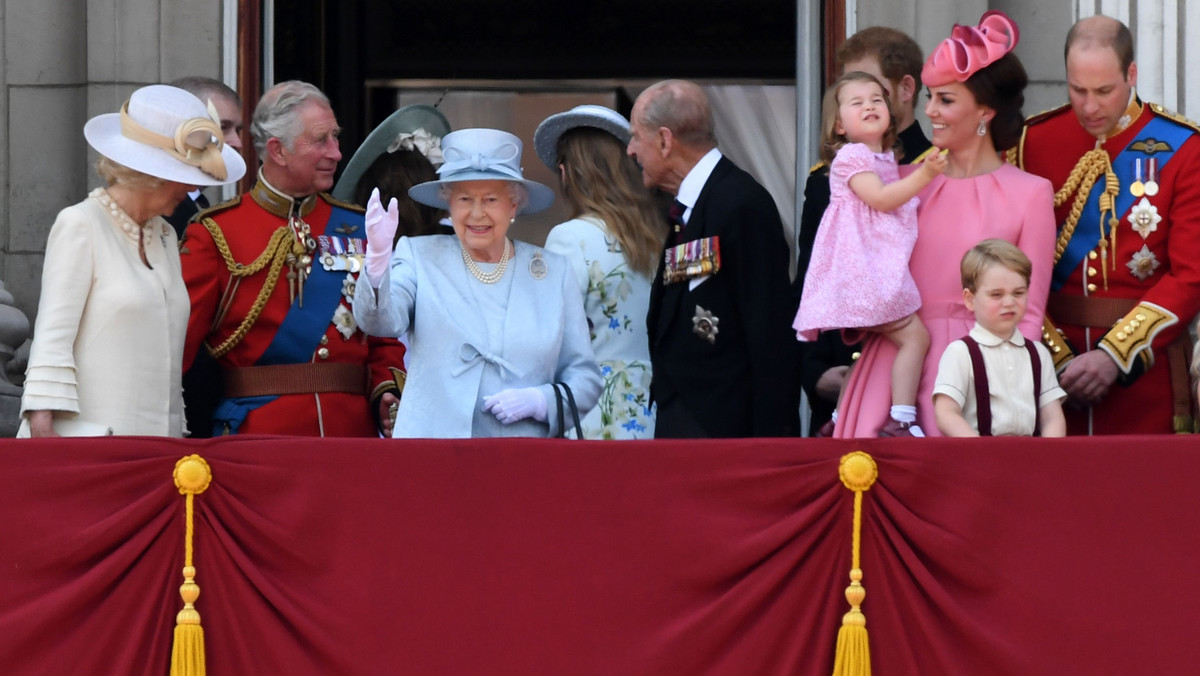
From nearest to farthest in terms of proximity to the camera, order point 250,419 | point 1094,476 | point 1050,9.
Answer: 1. point 1094,476
2. point 250,419
3. point 1050,9

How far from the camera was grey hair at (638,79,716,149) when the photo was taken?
558 cm

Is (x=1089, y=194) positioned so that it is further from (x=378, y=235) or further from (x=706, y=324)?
(x=378, y=235)

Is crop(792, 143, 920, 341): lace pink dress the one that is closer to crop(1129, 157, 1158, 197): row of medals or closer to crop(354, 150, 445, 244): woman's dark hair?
crop(1129, 157, 1158, 197): row of medals

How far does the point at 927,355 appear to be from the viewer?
5086 millimetres

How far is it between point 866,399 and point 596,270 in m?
0.95

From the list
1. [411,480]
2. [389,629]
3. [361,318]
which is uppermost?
[361,318]

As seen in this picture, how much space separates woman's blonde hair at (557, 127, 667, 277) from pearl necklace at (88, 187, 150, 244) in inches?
51.2

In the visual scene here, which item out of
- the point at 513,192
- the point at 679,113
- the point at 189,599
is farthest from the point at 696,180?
the point at 189,599

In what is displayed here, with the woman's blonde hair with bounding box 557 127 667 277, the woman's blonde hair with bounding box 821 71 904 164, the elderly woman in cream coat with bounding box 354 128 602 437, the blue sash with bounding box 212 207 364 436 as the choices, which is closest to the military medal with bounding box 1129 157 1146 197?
the woman's blonde hair with bounding box 821 71 904 164

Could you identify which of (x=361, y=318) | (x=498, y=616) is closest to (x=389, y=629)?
(x=498, y=616)

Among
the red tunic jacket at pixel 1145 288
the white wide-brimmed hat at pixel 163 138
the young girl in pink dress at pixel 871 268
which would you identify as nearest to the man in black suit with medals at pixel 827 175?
the young girl in pink dress at pixel 871 268

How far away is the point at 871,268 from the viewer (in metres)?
5.02

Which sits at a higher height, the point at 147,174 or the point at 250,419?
the point at 147,174

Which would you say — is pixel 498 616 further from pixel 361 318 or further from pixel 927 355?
pixel 927 355
